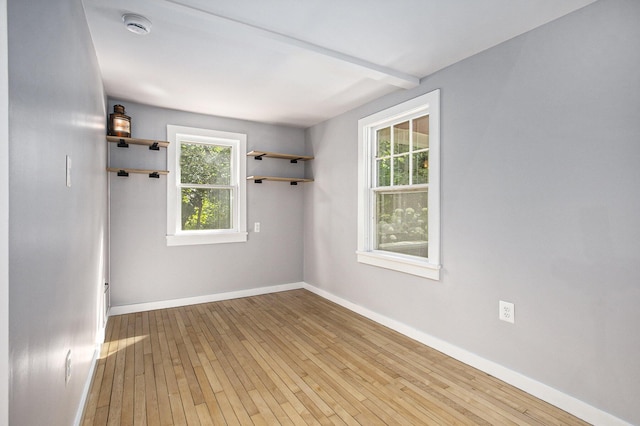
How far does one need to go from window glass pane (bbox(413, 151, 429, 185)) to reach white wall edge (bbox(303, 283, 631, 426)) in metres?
1.45

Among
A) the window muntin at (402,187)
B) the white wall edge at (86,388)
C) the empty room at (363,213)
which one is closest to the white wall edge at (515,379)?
the empty room at (363,213)

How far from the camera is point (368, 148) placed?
3.95m

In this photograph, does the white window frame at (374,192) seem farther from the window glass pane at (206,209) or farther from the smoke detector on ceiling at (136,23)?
the smoke detector on ceiling at (136,23)

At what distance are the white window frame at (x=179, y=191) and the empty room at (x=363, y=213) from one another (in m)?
0.05

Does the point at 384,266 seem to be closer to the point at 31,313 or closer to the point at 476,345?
the point at 476,345

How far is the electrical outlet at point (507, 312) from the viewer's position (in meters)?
A: 2.46

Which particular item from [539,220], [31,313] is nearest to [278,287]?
[539,220]

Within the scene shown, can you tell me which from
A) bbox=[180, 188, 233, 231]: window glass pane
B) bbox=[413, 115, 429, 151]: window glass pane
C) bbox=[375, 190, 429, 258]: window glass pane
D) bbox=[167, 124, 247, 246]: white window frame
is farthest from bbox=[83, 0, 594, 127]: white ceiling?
bbox=[180, 188, 233, 231]: window glass pane

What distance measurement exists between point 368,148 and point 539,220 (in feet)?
6.74

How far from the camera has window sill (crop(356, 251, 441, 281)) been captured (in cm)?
306

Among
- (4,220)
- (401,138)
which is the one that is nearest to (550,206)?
(401,138)

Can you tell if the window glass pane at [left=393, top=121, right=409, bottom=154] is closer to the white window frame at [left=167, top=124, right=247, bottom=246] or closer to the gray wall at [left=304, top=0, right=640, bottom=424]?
the gray wall at [left=304, top=0, right=640, bottom=424]

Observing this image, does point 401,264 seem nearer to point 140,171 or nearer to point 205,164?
point 205,164

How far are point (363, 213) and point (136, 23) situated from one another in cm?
276
